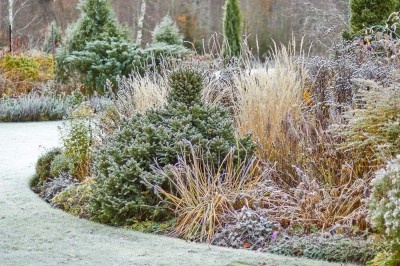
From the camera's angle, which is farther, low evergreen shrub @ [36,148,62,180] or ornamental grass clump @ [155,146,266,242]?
low evergreen shrub @ [36,148,62,180]

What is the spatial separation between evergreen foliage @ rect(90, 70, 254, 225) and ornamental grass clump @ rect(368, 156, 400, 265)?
1495 millimetres

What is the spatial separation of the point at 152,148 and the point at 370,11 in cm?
577

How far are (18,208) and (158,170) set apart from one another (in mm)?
1335

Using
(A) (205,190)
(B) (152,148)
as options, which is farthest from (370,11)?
(A) (205,190)

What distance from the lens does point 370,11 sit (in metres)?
9.33

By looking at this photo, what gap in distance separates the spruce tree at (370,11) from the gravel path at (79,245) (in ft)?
19.5

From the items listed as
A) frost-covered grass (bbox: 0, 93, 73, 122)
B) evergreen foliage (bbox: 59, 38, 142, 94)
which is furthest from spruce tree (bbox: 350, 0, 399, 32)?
frost-covered grass (bbox: 0, 93, 73, 122)

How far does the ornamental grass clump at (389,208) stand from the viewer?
319cm

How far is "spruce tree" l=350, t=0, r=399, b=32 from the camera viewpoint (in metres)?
9.27

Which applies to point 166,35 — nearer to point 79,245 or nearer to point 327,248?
point 79,245

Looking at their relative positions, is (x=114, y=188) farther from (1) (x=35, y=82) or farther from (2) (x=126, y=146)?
(1) (x=35, y=82)

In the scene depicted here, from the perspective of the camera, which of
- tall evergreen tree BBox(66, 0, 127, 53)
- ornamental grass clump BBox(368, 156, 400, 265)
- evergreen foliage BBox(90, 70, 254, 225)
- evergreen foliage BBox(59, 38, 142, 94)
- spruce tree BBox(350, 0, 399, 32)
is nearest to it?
ornamental grass clump BBox(368, 156, 400, 265)

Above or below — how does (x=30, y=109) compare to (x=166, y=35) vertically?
below

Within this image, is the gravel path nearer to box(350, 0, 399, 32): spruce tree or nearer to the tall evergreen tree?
box(350, 0, 399, 32): spruce tree
